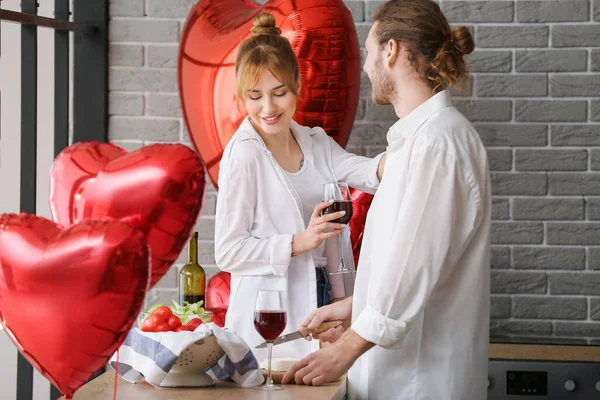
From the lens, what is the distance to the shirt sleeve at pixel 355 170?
2.41 m

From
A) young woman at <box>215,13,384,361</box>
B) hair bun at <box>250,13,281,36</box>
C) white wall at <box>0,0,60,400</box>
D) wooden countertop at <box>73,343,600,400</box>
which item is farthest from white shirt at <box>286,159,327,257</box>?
white wall at <box>0,0,60,400</box>

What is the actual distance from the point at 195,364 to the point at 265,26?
1.11m

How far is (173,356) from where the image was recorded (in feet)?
5.24

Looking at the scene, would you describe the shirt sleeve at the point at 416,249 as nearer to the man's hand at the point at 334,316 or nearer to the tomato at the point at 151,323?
the man's hand at the point at 334,316

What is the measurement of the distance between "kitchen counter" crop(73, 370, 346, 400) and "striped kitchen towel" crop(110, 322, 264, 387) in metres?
0.02

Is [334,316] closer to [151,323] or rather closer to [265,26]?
[151,323]

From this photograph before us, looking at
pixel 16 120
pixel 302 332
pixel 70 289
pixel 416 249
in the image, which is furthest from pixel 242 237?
pixel 16 120

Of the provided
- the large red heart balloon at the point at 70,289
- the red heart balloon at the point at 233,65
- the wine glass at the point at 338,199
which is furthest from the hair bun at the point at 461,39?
the large red heart balloon at the point at 70,289

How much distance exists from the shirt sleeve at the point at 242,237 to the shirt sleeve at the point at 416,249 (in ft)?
1.98

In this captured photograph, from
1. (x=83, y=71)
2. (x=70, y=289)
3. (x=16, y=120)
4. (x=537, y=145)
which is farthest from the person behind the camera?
(x=16, y=120)

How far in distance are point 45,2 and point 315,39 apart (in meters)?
1.44

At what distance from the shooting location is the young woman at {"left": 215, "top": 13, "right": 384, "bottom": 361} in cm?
222

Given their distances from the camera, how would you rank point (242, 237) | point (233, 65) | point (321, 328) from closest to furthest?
point (321, 328), point (242, 237), point (233, 65)

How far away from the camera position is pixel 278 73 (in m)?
2.30
